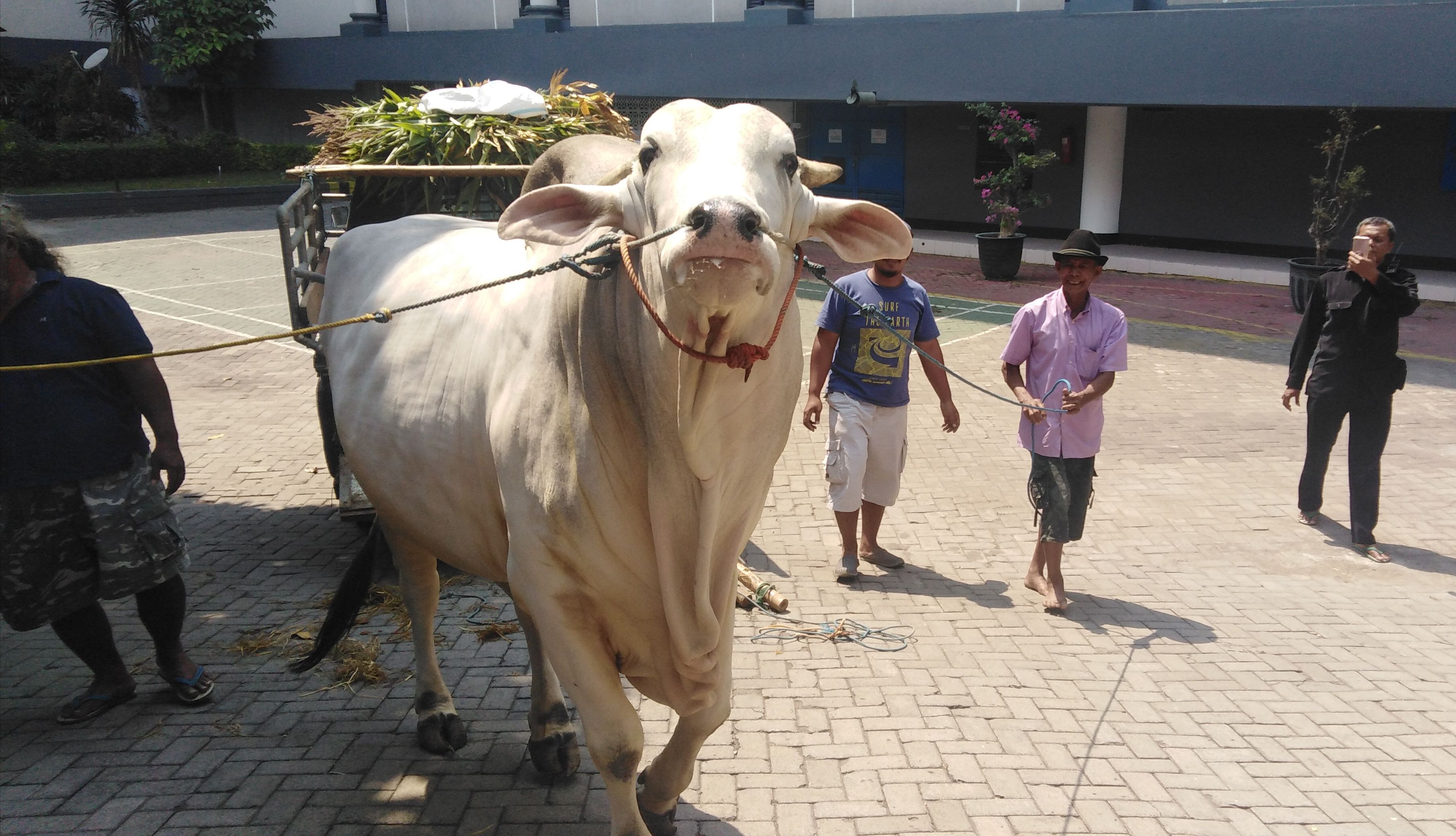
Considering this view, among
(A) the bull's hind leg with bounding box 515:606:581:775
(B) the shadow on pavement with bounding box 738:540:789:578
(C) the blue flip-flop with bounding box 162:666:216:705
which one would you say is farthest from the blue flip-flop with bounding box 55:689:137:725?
(B) the shadow on pavement with bounding box 738:540:789:578

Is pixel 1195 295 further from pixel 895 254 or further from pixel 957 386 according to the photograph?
pixel 895 254

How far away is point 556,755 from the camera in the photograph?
402cm

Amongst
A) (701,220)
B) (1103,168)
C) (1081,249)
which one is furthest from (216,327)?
(1103,168)

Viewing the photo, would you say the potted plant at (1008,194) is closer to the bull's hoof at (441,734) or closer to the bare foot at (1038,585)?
the bare foot at (1038,585)

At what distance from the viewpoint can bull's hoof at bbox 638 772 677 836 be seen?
3594 mm

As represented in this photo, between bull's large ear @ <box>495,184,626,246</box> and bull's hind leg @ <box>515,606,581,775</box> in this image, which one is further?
bull's hind leg @ <box>515,606,581,775</box>

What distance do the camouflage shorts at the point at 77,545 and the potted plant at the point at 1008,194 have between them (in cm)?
1238

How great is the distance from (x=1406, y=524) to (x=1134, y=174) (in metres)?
11.4

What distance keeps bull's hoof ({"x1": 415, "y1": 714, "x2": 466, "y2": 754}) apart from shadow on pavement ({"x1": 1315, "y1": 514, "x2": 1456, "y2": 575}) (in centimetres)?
496

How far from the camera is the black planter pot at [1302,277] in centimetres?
1234

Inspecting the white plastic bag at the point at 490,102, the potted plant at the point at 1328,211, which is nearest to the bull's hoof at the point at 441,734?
the white plastic bag at the point at 490,102

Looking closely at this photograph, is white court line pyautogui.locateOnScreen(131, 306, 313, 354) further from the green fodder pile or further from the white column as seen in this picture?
the white column

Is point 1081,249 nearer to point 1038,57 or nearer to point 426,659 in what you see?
point 426,659

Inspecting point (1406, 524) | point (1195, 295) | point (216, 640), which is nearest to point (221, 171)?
point (1195, 295)
